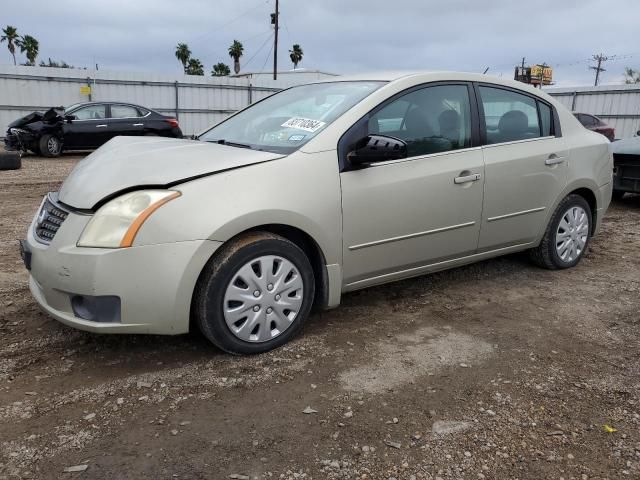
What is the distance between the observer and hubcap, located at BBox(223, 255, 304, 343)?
114 inches

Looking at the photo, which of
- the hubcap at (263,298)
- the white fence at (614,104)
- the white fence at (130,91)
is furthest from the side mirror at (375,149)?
the white fence at (614,104)

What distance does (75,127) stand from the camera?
44.9ft

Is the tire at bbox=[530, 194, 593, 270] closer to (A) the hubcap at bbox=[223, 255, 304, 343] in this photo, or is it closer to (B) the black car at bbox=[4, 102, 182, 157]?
(A) the hubcap at bbox=[223, 255, 304, 343]

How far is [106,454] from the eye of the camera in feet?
7.23

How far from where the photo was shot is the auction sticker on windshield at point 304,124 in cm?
331

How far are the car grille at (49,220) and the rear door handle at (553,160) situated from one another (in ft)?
11.2

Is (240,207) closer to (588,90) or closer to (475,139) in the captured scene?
(475,139)

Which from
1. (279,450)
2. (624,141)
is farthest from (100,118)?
(279,450)

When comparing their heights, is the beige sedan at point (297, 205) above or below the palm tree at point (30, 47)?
below

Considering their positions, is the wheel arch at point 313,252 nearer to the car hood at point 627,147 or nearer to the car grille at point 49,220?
the car grille at point 49,220

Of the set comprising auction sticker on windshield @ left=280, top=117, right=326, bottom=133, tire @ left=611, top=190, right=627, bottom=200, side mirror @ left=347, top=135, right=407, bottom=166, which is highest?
auction sticker on windshield @ left=280, top=117, right=326, bottom=133

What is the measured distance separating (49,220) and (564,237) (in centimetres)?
392

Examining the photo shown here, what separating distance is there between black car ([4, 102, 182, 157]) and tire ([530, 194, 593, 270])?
1086 cm

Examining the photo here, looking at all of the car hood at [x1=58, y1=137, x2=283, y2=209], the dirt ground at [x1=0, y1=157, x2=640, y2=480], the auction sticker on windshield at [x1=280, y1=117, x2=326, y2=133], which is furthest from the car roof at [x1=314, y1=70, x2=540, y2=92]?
the dirt ground at [x1=0, y1=157, x2=640, y2=480]
